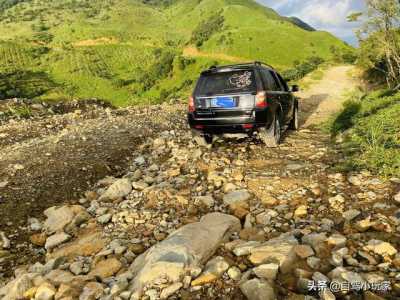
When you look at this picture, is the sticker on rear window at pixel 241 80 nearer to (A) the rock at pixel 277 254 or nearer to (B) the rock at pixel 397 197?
(B) the rock at pixel 397 197

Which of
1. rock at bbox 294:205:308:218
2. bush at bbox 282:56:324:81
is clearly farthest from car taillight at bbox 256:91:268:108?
bush at bbox 282:56:324:81

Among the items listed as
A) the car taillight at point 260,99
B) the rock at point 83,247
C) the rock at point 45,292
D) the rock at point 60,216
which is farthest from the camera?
the car taillight at point 260,99

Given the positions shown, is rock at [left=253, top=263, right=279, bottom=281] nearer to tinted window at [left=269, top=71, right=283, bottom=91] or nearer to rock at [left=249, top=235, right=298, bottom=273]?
rock at [left=249, top=235, right=298, bottom=273]

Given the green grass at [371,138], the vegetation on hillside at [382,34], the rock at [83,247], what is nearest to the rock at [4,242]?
the rock at [83,247]

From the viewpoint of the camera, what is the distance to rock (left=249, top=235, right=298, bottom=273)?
149 inches

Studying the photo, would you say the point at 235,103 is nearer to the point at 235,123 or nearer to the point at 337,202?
the point at 235,123

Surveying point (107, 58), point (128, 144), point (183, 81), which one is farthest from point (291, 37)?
point (128, 144)

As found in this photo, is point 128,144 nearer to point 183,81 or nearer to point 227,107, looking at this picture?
point 227,107

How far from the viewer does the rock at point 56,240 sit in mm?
5207

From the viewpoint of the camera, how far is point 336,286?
335cm

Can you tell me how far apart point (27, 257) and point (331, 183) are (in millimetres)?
4900

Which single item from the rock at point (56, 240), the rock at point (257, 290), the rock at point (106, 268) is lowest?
the rock at point (56, 240)

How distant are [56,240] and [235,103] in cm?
450

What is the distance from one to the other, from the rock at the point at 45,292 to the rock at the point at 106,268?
1.59ft
